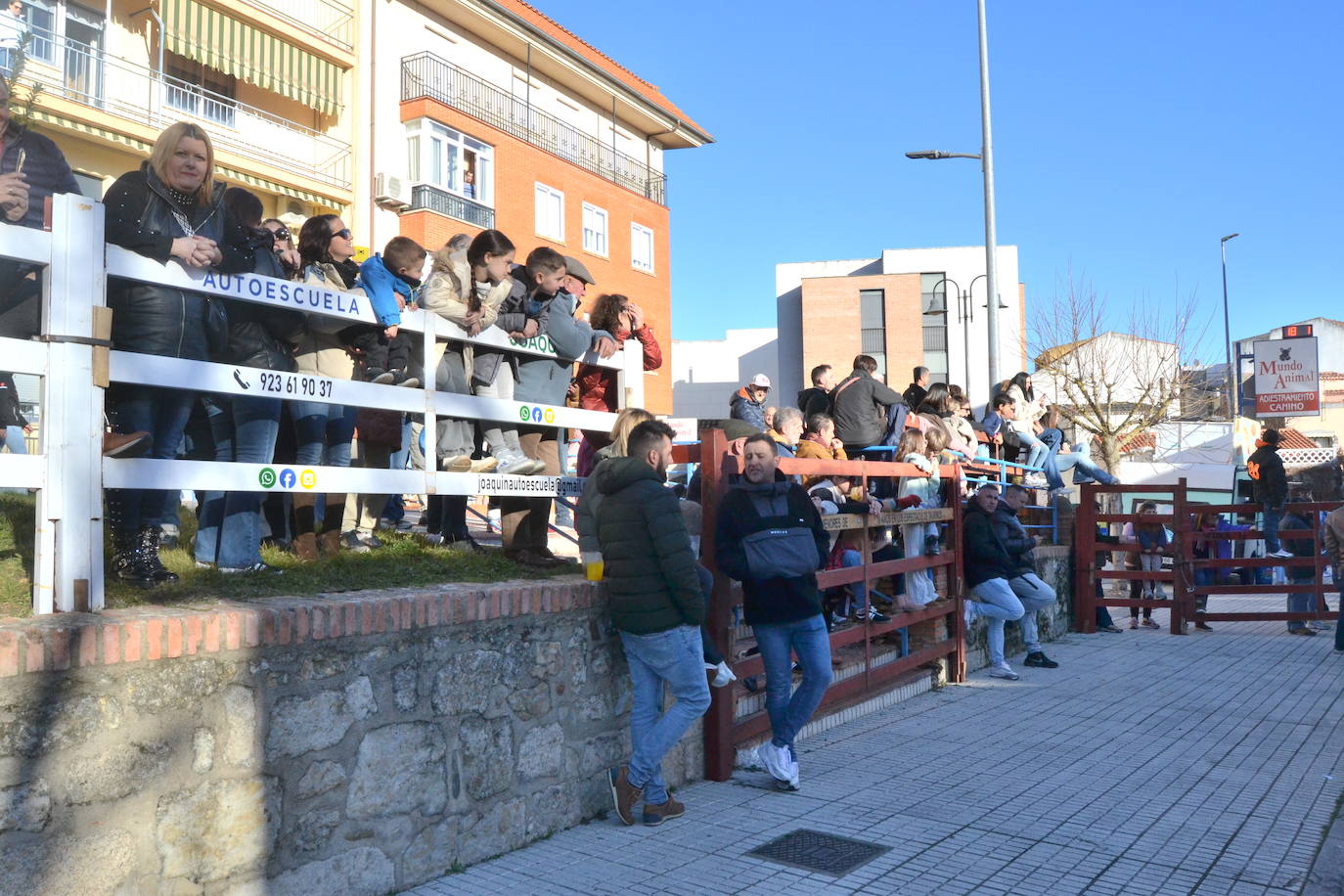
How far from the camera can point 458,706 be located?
463 centimetres

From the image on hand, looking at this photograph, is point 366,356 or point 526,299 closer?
point 366,356

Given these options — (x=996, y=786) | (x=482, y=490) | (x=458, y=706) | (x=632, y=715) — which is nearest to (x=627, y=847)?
(x=632, y=715)

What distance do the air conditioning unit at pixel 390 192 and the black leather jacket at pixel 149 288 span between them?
61.1 ft

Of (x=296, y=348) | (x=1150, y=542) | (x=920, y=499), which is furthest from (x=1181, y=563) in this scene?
(x=296, y=348)

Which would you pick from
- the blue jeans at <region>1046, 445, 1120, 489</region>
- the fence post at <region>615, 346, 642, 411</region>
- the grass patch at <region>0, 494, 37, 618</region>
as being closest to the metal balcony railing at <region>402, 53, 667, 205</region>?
the blue jeans at <region>1046, 445, 1120, 489</region>

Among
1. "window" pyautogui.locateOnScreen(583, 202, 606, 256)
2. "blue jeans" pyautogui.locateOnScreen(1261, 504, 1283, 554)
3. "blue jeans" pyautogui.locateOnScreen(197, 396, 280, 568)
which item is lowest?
"blue jeans" pyautogui.locateOnScreen(1261, 504, 1283, 554)

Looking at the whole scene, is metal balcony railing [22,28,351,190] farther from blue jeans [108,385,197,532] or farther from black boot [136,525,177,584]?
black boot [136,525,177,584]

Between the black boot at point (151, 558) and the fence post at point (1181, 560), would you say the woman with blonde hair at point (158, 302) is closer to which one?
the black boot at point (151, 558)

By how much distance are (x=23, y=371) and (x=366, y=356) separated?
179cm

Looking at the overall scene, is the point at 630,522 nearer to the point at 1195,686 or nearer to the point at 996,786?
the point at 996,786

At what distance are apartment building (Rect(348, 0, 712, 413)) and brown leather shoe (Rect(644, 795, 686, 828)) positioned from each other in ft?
59.9

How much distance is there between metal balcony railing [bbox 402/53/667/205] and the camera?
2366cm

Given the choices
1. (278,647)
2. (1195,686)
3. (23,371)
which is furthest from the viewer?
(1195,686)

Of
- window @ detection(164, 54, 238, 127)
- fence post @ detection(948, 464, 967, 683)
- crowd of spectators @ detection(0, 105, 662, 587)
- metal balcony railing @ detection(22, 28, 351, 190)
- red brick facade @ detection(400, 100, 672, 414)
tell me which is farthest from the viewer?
red brick facade @ detection(400, 100, 672, 414)
